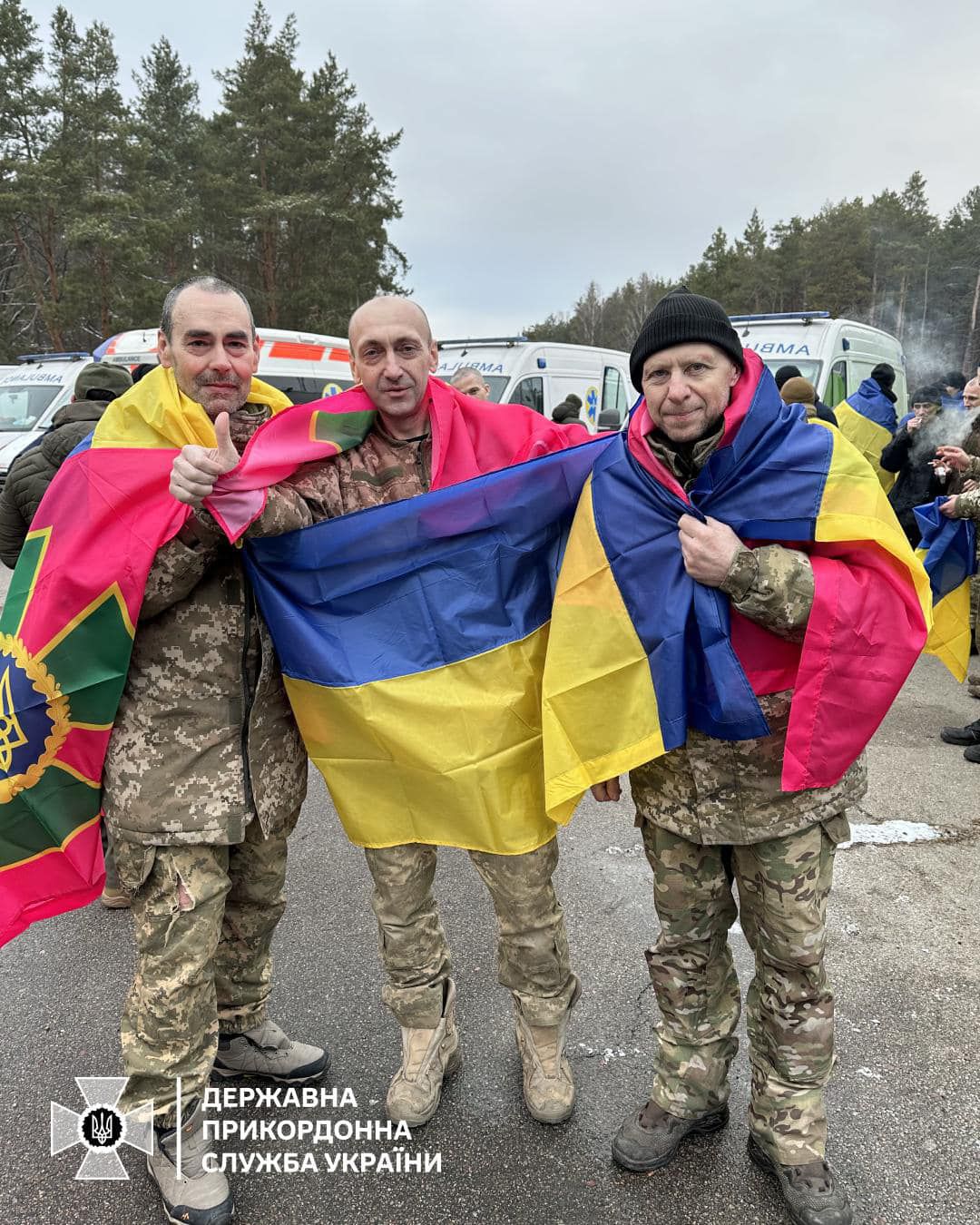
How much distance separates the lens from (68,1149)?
7.64ft

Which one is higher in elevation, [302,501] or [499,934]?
[302,501]

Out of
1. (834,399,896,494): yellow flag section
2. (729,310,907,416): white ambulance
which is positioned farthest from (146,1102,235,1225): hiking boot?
(729,310,907,416): white ambulance

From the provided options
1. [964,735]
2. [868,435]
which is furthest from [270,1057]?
[868,435]

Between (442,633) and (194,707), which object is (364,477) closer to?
(442,633)

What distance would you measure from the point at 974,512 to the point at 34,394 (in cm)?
1331

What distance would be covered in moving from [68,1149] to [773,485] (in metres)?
2.57

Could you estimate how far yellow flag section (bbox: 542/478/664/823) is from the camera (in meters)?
2.12

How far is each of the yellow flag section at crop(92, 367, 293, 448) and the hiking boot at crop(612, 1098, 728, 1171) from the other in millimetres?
2112

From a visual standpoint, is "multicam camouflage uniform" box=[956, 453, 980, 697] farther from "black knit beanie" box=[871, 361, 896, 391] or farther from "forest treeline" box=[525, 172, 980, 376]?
"forest treeline" box=[525, 172, 980, 376]

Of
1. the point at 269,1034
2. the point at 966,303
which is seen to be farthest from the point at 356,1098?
the point at 966,303

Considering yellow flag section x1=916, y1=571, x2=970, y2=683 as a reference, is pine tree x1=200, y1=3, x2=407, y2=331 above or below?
above

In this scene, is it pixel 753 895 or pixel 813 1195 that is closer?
pixel 813 1195

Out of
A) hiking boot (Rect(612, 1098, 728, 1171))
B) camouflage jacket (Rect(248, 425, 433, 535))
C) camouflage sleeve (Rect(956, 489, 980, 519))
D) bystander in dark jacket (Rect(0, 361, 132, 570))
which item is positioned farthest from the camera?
camouflage sleeve (Rect(956, 489, 980, 519))

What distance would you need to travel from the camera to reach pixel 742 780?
2074 mm
